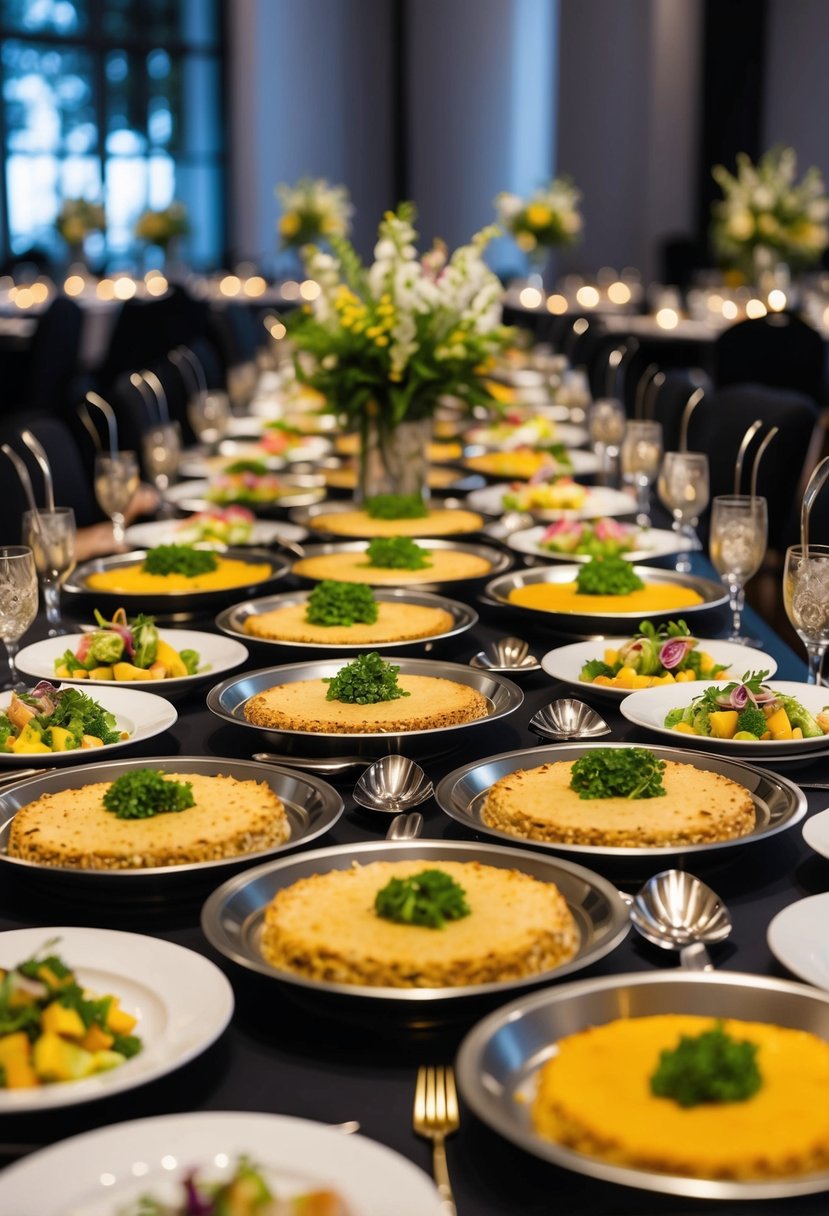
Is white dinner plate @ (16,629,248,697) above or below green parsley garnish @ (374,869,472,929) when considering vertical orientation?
below

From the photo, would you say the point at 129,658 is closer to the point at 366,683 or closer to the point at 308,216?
the point at 366,683

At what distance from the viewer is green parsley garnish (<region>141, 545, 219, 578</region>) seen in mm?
2568

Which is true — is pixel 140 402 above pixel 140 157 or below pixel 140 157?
below

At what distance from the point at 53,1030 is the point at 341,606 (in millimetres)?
1249

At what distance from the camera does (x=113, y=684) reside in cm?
195

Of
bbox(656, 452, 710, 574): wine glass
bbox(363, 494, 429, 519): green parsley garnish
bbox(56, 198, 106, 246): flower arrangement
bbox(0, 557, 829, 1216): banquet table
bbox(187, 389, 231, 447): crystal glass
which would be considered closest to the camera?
bbox(0, 557, 829, 1216): banquet table

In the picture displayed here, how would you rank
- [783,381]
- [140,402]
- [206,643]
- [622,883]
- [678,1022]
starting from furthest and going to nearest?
1. [783,381]
2. [140,402]
3. [206,643]
4. [622,883]
5. [678,1022]

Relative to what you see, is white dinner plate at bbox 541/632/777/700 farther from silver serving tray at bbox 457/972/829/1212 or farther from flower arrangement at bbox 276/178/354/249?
flower arrangement at bbox 276/178/354/249

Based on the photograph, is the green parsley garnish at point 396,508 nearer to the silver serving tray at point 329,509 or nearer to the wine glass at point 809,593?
the silver serving tray at point 329,509

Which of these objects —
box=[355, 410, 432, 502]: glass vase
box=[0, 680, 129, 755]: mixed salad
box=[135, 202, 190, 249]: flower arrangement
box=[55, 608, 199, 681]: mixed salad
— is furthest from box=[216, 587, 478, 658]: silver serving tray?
box=[135, 202, 190, 249]: flower arrangement

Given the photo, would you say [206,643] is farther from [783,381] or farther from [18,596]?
[783,381]

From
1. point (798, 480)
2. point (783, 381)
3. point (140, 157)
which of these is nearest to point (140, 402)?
point (798, 480)

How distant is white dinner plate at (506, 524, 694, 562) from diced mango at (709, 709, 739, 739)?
922 millimetres

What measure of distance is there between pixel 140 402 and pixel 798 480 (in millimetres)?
2197
